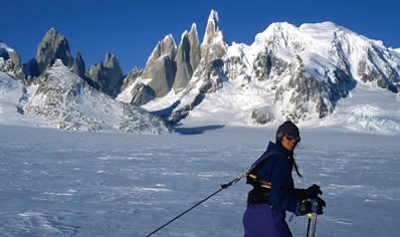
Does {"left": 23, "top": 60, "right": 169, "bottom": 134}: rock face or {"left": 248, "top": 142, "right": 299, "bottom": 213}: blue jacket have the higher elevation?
{"left": 23, "top": 60, "right": 169, "bottom": 134}: rock face

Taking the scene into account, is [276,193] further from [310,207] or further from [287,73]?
[287,73]

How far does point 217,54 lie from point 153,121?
104 meters

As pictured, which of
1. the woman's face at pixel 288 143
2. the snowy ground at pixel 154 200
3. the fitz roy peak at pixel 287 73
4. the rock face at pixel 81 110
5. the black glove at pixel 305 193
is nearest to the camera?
the black glove at pixel 305 193

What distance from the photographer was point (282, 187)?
5.01 m

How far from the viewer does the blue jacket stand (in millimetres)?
4961

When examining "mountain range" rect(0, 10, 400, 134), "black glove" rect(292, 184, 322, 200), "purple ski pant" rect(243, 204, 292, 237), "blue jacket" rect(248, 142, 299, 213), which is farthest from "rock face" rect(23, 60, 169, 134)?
"black glove" rect(292, 184, 322, 200)

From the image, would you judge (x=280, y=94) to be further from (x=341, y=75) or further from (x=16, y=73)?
(x=16, y=73)

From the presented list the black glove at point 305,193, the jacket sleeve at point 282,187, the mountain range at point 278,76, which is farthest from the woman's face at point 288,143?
the mountain range at point 278,76

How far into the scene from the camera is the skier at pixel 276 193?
16.4 ft

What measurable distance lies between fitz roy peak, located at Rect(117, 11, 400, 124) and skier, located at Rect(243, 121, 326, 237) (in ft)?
466

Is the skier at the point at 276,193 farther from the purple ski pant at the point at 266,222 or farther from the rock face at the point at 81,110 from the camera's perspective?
the rock face at the point at 81,110

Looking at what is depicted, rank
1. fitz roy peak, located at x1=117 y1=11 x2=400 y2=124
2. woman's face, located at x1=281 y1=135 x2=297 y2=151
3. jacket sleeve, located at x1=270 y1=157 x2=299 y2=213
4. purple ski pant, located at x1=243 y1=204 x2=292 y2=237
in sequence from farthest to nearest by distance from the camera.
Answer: fitz roy peak, located at x1=117 y1=11 x2=400 y2=124
woman's face, located at x1=281 y1=135 x2=297 y2=151
purple ski pant, located at x1=243 y1=204 x2=292 y2=237
jacket sleeve, located at x1=270 y1=157 x2=299 y2=213

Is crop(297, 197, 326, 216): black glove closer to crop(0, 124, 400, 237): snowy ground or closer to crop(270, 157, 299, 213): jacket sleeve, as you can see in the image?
crop(270, 157, 299, 213): jacket sleeve

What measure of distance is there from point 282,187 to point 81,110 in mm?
93057
